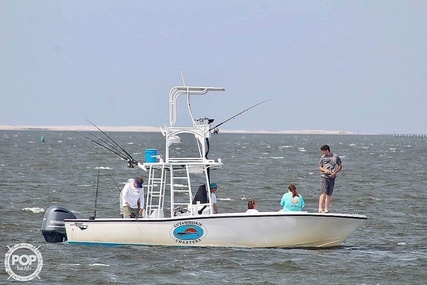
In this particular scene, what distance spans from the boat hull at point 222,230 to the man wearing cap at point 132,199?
50cm

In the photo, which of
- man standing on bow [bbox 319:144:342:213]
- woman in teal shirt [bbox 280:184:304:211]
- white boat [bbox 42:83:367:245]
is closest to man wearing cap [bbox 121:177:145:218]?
white boat [bbox 42:83:367:245]

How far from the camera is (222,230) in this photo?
23.5 metres

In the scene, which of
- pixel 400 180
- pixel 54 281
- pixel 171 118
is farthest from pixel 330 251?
pixel 400 180

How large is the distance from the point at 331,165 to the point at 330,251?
1984 mm

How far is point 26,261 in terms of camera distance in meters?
22.7

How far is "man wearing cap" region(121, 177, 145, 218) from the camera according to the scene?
24031 mm

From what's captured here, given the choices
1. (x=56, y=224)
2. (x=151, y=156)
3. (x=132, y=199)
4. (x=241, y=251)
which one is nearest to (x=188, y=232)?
(x=241, y=251)

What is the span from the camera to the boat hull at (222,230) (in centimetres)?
2336

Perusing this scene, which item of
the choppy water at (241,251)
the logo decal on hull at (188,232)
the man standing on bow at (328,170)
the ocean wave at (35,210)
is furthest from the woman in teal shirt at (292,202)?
the ocean wave at (35,210)

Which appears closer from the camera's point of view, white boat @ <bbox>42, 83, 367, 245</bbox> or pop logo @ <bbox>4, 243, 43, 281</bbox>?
pop logo @ <bbox>4, 243, 43, 281</bbox>

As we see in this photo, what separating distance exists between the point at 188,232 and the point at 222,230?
762 millimetres

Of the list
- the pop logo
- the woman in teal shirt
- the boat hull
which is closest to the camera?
the pop logo

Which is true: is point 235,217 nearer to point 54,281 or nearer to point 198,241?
point 198,241

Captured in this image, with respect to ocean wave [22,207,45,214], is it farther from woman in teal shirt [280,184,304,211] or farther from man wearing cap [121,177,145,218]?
woman in teal shirt [280,184,304,211]
